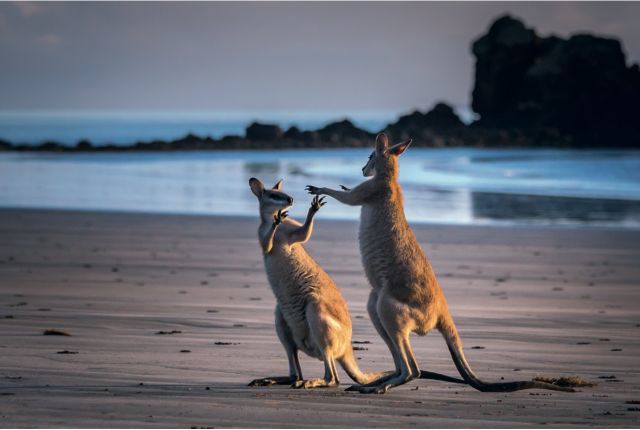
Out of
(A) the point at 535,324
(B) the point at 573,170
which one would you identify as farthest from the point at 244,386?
(B) the point at 573,170

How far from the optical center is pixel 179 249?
53.9ft

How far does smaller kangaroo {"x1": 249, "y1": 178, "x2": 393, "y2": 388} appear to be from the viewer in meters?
7.28

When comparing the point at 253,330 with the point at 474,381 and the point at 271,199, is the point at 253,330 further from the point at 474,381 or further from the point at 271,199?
the point at 474,381

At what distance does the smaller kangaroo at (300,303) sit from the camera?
7.28 m

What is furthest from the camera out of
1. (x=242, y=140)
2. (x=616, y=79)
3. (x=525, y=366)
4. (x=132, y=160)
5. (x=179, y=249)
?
(x=616, y=79)

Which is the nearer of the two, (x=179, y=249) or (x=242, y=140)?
(x=179, y=249)

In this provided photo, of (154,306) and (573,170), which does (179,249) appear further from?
(573,170)

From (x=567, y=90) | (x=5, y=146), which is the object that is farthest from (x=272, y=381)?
(x=567, y=90)

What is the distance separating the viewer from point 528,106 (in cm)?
8512

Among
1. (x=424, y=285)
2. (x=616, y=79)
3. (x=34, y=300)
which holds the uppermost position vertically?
(x=616, y=79)

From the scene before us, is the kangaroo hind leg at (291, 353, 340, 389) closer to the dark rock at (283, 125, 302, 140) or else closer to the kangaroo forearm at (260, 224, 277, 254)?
the kangaroo forearm at (260, 224, 277, 254)

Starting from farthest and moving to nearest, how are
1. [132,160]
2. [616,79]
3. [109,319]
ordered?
[616,79] < [132,160] < [109,319]

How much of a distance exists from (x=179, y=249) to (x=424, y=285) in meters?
9.52

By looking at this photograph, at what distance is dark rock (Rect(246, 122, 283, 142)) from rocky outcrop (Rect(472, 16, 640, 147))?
18963 millimetres
